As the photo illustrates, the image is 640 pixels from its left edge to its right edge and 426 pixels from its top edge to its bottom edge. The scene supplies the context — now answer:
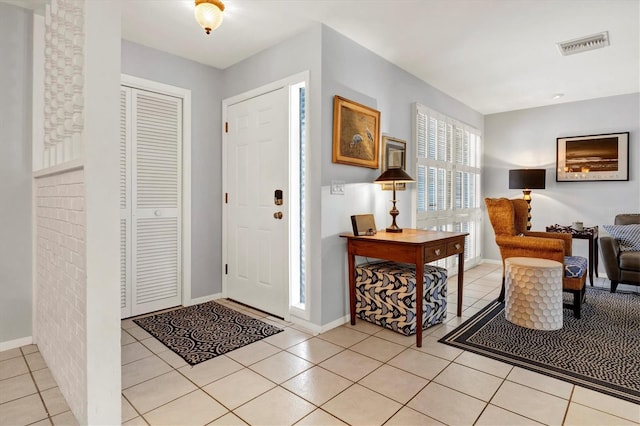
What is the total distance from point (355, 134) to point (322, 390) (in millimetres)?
2054

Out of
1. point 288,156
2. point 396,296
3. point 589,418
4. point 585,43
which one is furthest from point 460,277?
point 585,43

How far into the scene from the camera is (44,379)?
2.05m

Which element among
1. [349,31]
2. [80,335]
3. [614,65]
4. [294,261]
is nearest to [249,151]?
[294,261]

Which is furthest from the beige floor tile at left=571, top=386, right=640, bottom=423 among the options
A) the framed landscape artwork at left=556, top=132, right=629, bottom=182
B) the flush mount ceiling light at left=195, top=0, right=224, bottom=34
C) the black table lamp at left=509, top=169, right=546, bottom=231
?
the framed landscape artwork at left=556, top=132, right=629, bottom=182

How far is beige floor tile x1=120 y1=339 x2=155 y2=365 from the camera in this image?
7.59ft

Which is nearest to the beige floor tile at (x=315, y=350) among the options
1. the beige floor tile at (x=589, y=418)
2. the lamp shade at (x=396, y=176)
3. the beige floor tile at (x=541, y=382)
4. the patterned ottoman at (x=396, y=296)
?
the patterned ottoman at (x=396, y=296)

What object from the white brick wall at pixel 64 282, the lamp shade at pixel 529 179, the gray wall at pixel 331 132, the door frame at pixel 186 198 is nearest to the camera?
the white brick wall at pixel 64 282

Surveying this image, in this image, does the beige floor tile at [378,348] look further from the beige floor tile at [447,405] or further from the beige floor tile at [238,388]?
the beige floor tile at [238,388]

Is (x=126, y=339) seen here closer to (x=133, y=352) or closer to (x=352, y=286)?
(x=133, y=352)

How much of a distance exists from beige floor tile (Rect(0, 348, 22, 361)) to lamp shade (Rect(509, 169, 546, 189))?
5.78m

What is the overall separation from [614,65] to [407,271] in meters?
3.25

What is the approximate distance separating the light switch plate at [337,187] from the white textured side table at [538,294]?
5.21 ft

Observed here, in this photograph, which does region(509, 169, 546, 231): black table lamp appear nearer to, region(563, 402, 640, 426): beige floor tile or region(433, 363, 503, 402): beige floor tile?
region(433, 363, 503, 402): beige floor tile

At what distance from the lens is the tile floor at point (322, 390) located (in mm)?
1694
